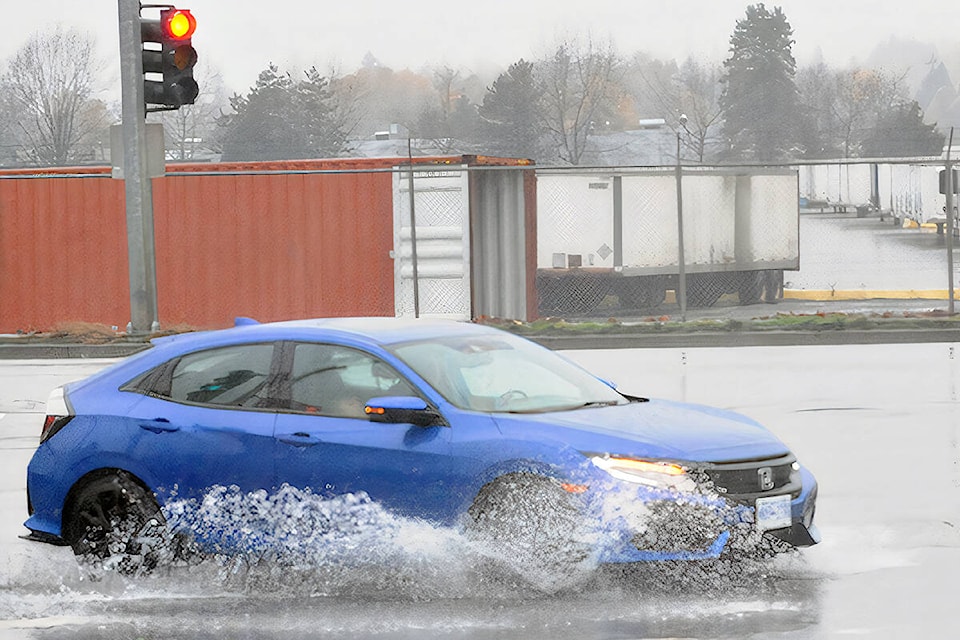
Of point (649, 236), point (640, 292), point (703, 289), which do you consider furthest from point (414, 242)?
point (703, 289)

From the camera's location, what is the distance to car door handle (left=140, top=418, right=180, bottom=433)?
7.64 m

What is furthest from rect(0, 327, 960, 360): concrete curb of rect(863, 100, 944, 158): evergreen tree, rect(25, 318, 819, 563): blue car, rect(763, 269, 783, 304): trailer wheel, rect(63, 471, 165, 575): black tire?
rect(863, 100, 944, 158): evergreen tree

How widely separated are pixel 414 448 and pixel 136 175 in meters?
12.2

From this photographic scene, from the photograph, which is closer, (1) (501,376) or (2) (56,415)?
(1) (501,376)

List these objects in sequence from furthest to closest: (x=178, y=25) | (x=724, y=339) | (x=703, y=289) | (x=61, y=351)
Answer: (x=703, y=289)
(x=61, y=351)
(x=724, y=339)
(x=178, y=25)

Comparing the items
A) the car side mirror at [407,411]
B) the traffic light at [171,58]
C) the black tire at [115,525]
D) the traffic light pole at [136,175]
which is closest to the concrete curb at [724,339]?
the traffic light pole at [136,175]

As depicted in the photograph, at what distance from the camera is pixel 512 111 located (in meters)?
83.5

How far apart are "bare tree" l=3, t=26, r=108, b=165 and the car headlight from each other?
72.0 meters

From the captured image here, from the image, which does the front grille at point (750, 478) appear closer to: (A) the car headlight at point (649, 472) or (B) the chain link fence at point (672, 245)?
(A) the car headlight at point (649, 472)

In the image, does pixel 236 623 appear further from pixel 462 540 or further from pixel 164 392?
pixel 164 392

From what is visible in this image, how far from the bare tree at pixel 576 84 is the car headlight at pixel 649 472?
77682 millimetres

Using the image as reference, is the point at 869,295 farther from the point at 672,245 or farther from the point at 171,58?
the point at 171,58

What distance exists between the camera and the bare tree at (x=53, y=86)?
77.0m

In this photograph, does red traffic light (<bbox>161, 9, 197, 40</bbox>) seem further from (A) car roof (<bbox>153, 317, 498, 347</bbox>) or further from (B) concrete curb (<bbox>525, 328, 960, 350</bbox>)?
(A) car roof (<bbox>153, 317, 498, 347</bbox>)
